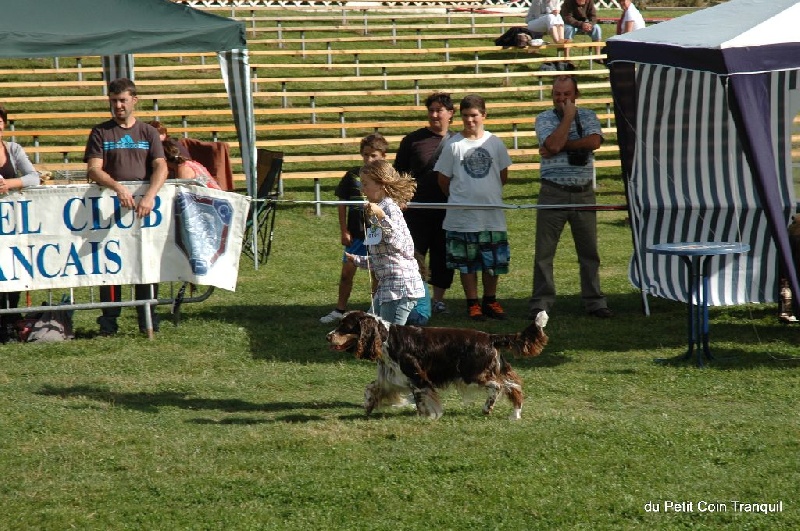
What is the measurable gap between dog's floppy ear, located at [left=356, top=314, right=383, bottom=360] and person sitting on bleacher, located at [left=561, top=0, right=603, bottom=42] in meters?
18.7

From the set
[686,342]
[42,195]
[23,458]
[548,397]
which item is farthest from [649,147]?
[23,458]

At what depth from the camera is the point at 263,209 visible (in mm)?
12328

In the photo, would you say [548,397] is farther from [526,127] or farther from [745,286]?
[526,127]

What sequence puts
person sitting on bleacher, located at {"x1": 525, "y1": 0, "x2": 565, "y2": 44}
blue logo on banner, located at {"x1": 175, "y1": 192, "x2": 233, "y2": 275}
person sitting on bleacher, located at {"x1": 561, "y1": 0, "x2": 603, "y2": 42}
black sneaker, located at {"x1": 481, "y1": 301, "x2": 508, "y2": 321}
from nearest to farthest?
1. blue logo on banner, located at {"x1": 175, "y1": 192, "x2": 233, "y2": 275}
2. black sneaker, located at {"x1": 481, "y1": 301, "x2": 508, "y2": 321}
3. person sitting on bleacher, located at {"x1": 525, "y1": 0, "x2": 565, "y2": 44}
4. person sitting on bleacher, located at {"x1": 561, "y1": 0, "x2": 603, "y2": 42}

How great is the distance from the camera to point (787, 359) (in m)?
8.04

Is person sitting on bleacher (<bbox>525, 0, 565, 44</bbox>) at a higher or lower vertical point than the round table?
higher

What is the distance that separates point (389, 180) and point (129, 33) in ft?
15.2

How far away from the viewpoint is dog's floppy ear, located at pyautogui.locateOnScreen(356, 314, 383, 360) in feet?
20.7

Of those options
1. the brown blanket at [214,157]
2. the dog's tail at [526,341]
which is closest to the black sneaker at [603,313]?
the dog's tail at [526,341]

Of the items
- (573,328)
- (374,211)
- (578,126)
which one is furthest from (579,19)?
(374,211)

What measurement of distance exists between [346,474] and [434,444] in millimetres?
652

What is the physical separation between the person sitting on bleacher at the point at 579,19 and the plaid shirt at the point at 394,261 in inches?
711

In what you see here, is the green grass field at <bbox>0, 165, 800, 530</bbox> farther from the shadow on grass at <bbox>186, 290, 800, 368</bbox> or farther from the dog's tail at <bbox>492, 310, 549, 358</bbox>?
the dog's tail at <bbox>492, 310, 549, 358</bbox>

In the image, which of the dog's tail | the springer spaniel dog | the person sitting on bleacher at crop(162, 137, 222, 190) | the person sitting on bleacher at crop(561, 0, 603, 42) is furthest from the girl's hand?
the person sitting on bleacher at crop(561, 0, 603, 42)
